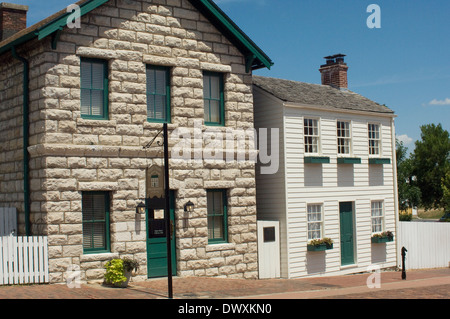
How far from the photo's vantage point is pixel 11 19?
18.1 m

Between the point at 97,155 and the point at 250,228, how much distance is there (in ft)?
18.1

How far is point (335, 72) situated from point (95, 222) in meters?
13.9

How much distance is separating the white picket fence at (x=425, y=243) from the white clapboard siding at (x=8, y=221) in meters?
15.2

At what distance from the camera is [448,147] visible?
57.9m

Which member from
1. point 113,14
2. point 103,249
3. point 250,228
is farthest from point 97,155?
point 250,228

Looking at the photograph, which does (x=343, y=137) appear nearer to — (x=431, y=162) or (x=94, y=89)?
(x=94, y=89)

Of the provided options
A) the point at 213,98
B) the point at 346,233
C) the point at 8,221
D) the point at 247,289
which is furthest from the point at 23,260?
the point at 346,233

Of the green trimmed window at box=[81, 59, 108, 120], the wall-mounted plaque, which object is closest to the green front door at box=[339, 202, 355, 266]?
the wall-mounted plaque

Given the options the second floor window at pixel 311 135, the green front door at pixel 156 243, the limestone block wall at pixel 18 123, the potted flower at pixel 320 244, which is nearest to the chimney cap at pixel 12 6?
the limestone block wall at pixel 18 123

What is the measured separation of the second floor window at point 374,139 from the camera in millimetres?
22438

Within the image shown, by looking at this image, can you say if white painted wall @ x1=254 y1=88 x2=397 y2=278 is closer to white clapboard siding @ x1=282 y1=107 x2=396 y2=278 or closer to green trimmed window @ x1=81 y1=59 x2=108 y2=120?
white clapboard siding @ x1=282 y1=107 x2=396 y2=278

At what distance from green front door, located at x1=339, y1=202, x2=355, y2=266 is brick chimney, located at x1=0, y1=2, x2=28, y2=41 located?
41.6 ft
